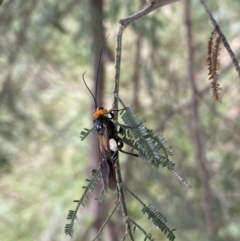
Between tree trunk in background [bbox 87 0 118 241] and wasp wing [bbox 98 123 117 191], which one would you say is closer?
wasp wing [bbox 98 123 117 191]

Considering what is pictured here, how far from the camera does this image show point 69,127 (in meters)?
2.73

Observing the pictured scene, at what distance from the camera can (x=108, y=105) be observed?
271 centimetres

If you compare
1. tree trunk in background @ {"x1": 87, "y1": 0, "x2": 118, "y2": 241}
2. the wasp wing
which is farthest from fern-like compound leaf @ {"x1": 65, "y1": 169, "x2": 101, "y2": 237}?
tree trunk in background @ {"x1": 87, "y1": 0, "x2": 118, "y2": 241}

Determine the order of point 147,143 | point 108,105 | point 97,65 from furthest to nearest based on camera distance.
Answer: point 108,105
point 97,65
point 147,143

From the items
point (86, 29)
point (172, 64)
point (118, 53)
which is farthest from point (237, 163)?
point (118, 53)

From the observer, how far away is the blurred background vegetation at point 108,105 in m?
1.64

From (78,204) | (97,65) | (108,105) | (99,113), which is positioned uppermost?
(108,105)

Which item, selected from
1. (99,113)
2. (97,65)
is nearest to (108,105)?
(97,65)

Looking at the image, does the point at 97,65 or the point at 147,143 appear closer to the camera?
the point at 147,143

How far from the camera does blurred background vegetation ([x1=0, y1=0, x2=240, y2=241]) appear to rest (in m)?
1.64

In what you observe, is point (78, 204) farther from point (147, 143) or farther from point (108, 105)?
point (108, 105)

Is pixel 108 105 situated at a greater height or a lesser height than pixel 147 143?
greater

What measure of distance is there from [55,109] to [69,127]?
11.0 inches

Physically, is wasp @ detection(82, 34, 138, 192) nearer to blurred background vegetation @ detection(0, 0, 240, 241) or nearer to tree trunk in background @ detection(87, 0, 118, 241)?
blurred background vegetation @ detection(0, 0, 240, 241)
